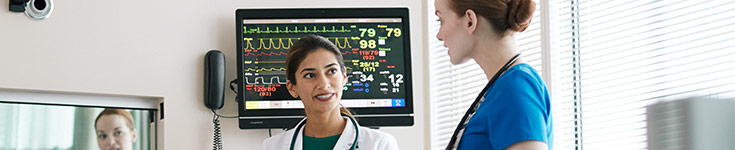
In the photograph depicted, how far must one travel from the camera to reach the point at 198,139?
3.56m

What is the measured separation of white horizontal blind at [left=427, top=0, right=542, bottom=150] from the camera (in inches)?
151

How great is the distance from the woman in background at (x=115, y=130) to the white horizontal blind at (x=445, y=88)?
1.36 meters

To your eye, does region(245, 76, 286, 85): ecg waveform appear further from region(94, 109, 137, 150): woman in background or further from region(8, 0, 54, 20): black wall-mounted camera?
region(8, 0, 54, 20): black wall-mounted camera

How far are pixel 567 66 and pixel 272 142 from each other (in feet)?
3.75

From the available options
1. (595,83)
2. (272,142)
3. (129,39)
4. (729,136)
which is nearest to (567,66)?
(595,83)

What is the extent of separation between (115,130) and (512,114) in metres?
2.27

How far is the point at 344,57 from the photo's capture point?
3611 mm

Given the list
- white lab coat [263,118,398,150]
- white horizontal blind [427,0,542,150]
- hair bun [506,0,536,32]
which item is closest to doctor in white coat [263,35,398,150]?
white lab coat [263,118,398,150]

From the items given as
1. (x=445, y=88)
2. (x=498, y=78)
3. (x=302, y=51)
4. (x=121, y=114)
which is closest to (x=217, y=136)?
(x=121, y=114)

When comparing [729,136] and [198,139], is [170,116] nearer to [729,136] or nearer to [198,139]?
[198,139]

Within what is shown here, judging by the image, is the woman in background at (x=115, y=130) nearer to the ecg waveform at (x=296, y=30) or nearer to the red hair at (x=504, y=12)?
the ecg waveform at (x=296, y=30)

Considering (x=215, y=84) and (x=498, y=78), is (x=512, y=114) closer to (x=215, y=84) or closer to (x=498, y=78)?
(x=498, y=78)

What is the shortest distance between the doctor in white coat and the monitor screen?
1.66 ft

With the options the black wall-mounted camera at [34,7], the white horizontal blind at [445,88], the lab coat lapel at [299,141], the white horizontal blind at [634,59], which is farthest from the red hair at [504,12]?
the black wall-mounted camera at [34,7]
